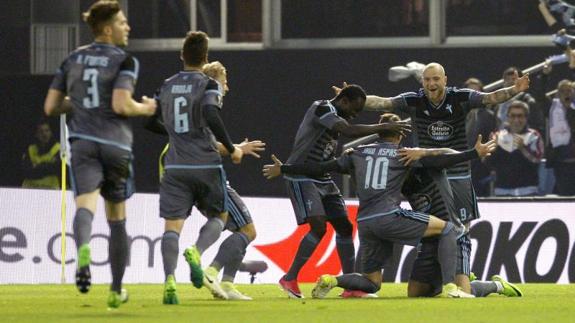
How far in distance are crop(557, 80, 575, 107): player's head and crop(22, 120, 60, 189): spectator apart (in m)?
6.83

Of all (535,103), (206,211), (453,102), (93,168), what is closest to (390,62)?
(535,103)

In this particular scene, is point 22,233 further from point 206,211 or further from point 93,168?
point 93,168

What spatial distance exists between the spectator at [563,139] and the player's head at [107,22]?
11.3 metres

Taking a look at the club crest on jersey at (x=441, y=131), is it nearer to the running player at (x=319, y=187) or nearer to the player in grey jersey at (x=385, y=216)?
the running player at (x=319, y=187)

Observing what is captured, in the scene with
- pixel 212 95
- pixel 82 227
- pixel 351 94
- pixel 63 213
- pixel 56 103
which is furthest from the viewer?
pixel 63 213

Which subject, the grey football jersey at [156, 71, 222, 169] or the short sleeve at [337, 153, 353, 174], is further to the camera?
the short sleeve at [337, 153, 353, 174]

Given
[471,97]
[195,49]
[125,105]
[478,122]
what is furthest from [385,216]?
[478,122]

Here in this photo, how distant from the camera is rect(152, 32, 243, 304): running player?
536 inches

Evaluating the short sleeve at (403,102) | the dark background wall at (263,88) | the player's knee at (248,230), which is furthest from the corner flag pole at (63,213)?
the player's knee at (248,230)

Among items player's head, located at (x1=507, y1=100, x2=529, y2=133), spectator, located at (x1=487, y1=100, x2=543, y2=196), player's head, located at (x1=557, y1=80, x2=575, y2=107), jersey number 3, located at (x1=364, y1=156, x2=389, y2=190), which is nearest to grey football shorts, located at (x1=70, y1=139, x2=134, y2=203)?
jersey number 3, located at (x1=364, y1=156, x2=389, y2=190)

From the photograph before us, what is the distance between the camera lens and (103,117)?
12.1m

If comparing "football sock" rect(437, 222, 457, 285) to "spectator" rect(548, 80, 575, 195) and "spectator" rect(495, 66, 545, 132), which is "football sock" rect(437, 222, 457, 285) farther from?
"spectator" rect(548, 80, 575, 195)

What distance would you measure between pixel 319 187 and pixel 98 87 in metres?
4.15

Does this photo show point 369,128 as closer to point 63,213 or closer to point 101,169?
point 101,169
